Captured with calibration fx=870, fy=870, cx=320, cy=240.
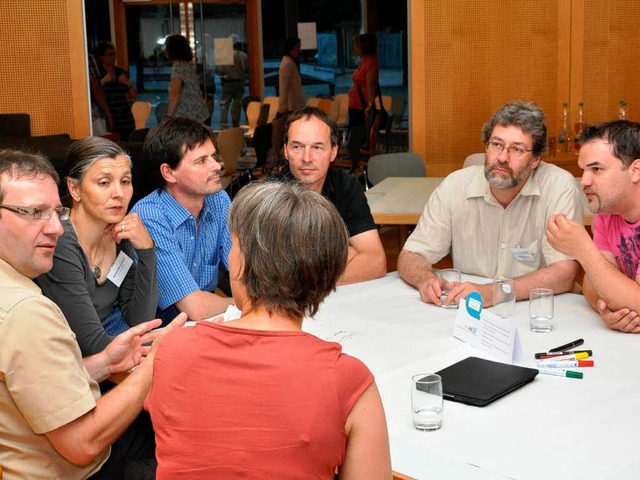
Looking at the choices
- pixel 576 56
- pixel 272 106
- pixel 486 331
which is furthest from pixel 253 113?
pixel 486 331

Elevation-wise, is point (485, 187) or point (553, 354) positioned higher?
point (485, 187)

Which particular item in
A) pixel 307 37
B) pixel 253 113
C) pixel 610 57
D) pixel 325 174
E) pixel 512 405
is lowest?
pixel 512 405

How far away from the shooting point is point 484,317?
2572 millimetres

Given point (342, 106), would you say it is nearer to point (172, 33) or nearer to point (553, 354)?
point (172, 33)

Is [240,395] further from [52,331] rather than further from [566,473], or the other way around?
[566,473]

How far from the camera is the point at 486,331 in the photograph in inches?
101

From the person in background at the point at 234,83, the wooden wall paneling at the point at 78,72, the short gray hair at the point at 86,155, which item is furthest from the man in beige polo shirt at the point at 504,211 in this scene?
the person in background at the point at 234,83

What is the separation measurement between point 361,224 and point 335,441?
7.61 feet

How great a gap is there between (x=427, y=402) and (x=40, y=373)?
90 centimetres

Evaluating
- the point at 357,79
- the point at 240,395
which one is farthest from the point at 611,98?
the point at 240,395

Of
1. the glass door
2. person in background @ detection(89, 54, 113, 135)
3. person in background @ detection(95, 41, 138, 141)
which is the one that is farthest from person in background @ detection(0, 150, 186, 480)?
the glass door

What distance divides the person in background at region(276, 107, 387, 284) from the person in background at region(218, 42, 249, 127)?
294 inches

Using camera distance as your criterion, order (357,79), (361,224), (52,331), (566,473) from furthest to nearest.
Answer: (357,79), (361,224), (52,331), (566,473)

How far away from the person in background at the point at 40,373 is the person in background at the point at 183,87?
23.0ft
